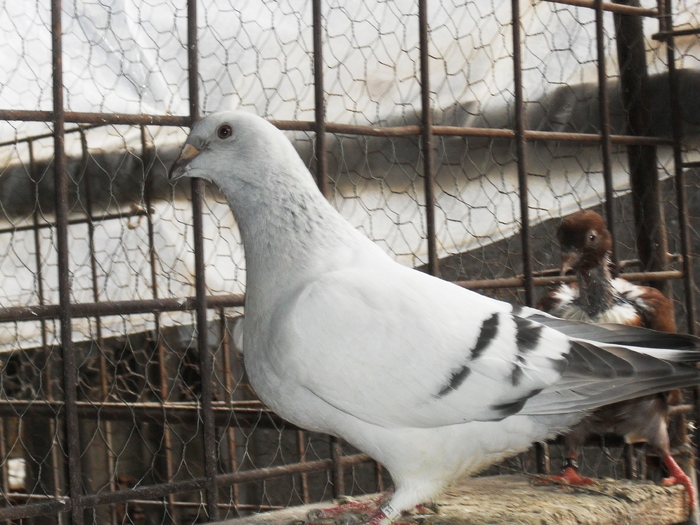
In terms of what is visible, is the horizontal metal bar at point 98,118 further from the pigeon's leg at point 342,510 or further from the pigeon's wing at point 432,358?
the pigeon's leg at point 342,510

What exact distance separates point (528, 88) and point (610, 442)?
4.97 feet

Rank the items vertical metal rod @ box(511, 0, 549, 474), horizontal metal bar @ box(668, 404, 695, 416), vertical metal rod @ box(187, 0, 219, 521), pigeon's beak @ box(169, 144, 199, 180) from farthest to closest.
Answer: horizontal metal bar @ box(668, 404, 695, 416)
vertical metal rod @ box(511, 0, 549, 474)
vertical metal rod @ box(187, 0, 219, 521)
pigeon's beak @ box(169, 144, 199, 180)

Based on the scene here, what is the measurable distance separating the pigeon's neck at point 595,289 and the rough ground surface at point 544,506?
0.60 m

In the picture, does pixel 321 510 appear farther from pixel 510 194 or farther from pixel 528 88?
pixel 528 88

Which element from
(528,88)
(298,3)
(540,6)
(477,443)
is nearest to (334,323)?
(477,443)

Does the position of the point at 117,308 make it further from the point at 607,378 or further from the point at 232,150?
the point at 607,378

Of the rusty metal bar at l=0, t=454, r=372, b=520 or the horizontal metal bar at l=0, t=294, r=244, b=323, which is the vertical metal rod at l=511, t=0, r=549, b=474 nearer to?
the rusty metal bar at l=0, t=454, r=372, b=520

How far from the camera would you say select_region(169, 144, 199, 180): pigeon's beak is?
75.7 inches

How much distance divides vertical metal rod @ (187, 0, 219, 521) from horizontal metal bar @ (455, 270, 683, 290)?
861mm

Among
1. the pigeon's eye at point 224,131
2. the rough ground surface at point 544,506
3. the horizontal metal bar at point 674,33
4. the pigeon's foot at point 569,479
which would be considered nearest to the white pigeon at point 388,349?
the pigeon's eye at point 224,131

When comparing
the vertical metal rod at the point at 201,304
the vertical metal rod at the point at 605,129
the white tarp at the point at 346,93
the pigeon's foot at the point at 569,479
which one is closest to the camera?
the vertical metal rod at the point at 201,304

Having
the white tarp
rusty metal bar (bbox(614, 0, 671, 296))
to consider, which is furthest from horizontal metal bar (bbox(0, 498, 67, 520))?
rusty metal bar (bbox(614, 0, 671, 296))

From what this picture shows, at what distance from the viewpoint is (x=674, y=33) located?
3492 mm

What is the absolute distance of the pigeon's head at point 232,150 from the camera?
6.16 feet
